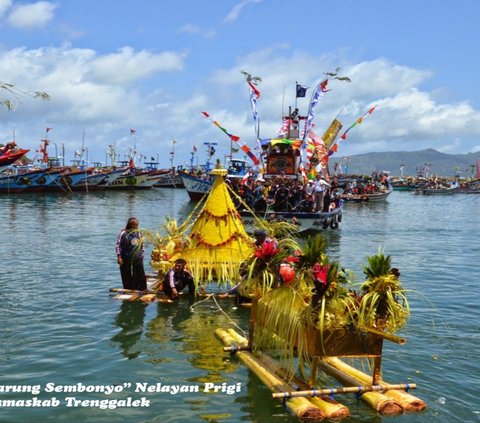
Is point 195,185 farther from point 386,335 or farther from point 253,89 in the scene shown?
point 386,335

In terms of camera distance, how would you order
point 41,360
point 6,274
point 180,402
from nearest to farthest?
point 180,402 → point 41,360 → point 6,274

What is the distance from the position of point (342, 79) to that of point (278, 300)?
2930 centimetres

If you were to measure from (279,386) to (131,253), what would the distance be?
6818 mm

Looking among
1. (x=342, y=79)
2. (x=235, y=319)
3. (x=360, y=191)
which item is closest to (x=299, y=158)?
(x=342, y=79)

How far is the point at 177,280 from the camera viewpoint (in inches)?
543

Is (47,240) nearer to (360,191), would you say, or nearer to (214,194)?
(214,194)

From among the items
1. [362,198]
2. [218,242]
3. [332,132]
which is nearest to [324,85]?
[332,132]

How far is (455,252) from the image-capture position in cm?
2547

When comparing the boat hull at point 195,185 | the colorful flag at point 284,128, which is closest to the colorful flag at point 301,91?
the colorful flag at point 284,128

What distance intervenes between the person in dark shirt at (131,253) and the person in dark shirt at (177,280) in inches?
33.0

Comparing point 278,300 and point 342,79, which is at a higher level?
point 342,79

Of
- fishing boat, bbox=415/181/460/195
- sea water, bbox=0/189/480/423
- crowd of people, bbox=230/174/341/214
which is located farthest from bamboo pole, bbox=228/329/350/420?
fishing boat, bbox=415/181/460/195

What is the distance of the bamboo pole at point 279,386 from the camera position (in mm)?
7281

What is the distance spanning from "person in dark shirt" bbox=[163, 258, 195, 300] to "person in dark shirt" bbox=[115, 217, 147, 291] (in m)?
0.84
